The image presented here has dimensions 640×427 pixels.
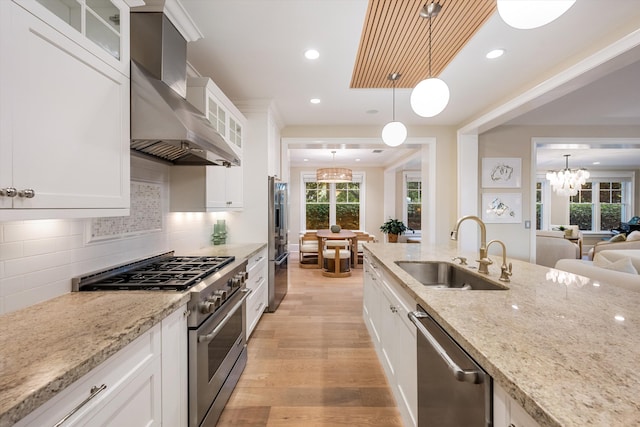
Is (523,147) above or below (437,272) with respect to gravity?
above

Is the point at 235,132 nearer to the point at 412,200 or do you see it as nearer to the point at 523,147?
the point at 523,147

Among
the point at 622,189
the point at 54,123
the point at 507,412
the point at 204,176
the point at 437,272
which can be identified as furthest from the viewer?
the point at 622,189

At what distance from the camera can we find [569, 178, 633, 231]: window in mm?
8359

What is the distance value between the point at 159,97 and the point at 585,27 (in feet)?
9.60

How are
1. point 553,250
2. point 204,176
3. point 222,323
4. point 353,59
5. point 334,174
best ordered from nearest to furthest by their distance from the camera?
point 222,323
point 204,176
point 353,59
point 553,250
point 334,174

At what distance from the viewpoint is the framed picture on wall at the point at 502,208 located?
4105 mm

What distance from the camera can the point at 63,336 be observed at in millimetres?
892

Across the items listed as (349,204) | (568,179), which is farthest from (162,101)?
(568,179)

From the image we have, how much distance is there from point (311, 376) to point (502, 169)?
402 centimetres

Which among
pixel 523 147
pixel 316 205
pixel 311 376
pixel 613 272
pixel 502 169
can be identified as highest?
pixel 523 147

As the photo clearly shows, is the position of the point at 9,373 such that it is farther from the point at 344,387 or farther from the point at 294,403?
the point at 344,387

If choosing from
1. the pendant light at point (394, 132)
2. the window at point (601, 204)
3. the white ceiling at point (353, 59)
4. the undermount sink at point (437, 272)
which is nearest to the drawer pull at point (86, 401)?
the undermount sink at point (437, 272)

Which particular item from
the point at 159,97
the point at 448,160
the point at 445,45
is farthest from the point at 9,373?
the point at 448,160

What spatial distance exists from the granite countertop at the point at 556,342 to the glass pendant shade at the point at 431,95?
1.20 meters
